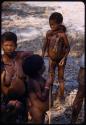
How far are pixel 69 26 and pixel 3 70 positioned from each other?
0.87m

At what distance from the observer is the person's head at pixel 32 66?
4.29 m

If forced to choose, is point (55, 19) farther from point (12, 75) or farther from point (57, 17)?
point (12, 75)

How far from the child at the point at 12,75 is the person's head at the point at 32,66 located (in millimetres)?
56

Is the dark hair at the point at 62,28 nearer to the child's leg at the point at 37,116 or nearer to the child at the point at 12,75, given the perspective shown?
the child at the point at 12,75

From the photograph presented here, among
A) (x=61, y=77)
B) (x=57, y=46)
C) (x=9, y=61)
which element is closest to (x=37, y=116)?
(x=61, y=77)

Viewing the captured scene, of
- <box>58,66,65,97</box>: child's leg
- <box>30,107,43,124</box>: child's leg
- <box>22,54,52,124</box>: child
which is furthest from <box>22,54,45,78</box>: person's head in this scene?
<box>30,107,43,124</box>: child's leg

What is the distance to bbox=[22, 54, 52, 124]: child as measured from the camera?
4291 millimetres

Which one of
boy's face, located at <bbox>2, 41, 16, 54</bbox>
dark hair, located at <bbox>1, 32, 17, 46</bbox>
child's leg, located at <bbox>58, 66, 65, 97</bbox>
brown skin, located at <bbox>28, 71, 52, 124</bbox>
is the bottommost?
brown skin, located at <bbox>28, 71, 52, 124</bbox>

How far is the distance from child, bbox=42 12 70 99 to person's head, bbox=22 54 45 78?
0.15 meters

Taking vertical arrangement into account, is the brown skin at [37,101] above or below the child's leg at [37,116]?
above

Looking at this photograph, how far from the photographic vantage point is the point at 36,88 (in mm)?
4301

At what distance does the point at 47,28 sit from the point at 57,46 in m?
0.23

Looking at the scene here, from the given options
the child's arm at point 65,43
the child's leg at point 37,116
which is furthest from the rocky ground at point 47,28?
the child's leg at point 37,116

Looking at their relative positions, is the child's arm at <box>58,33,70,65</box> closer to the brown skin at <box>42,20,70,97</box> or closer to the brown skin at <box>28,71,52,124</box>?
the brown skin at <box>42,20,70,97</box>
